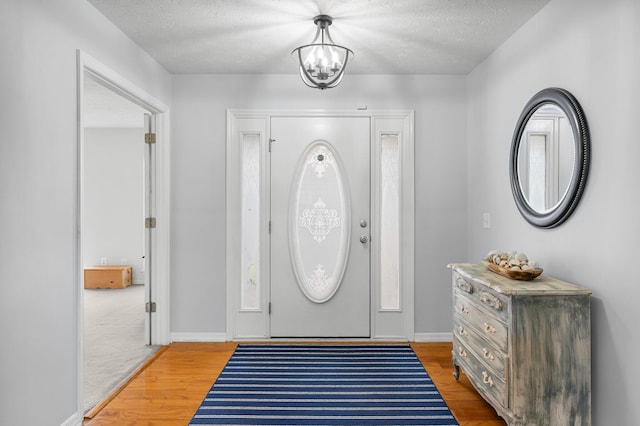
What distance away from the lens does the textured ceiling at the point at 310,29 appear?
254 cm

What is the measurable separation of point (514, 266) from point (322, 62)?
1699mm

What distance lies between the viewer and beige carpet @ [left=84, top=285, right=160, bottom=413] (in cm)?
297

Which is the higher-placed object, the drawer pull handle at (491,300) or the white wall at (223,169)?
the white wall at (223,169)

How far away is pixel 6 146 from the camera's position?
1867 millimetres

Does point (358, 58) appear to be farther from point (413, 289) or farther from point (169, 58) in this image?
point (413, 289)

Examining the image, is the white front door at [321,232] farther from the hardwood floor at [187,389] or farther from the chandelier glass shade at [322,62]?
the chandelier glass shade at [322,62]

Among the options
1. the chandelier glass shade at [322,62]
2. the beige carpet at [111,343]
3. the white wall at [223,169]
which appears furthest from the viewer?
the white wall at [223,169]

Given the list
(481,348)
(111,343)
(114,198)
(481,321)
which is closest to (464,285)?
(481,321)

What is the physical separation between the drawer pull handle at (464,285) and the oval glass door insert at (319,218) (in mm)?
1236

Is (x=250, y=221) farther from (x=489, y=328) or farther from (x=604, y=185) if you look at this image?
(x=604, y=185)

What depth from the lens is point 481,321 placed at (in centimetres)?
247

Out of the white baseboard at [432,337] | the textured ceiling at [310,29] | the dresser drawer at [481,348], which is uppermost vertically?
the textured ceiling at [310,29]

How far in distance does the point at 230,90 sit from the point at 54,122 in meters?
1.87

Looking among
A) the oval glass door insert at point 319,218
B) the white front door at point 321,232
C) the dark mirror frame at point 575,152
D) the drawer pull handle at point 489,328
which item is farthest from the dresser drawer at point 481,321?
the oval glass door insert at point 319,218
